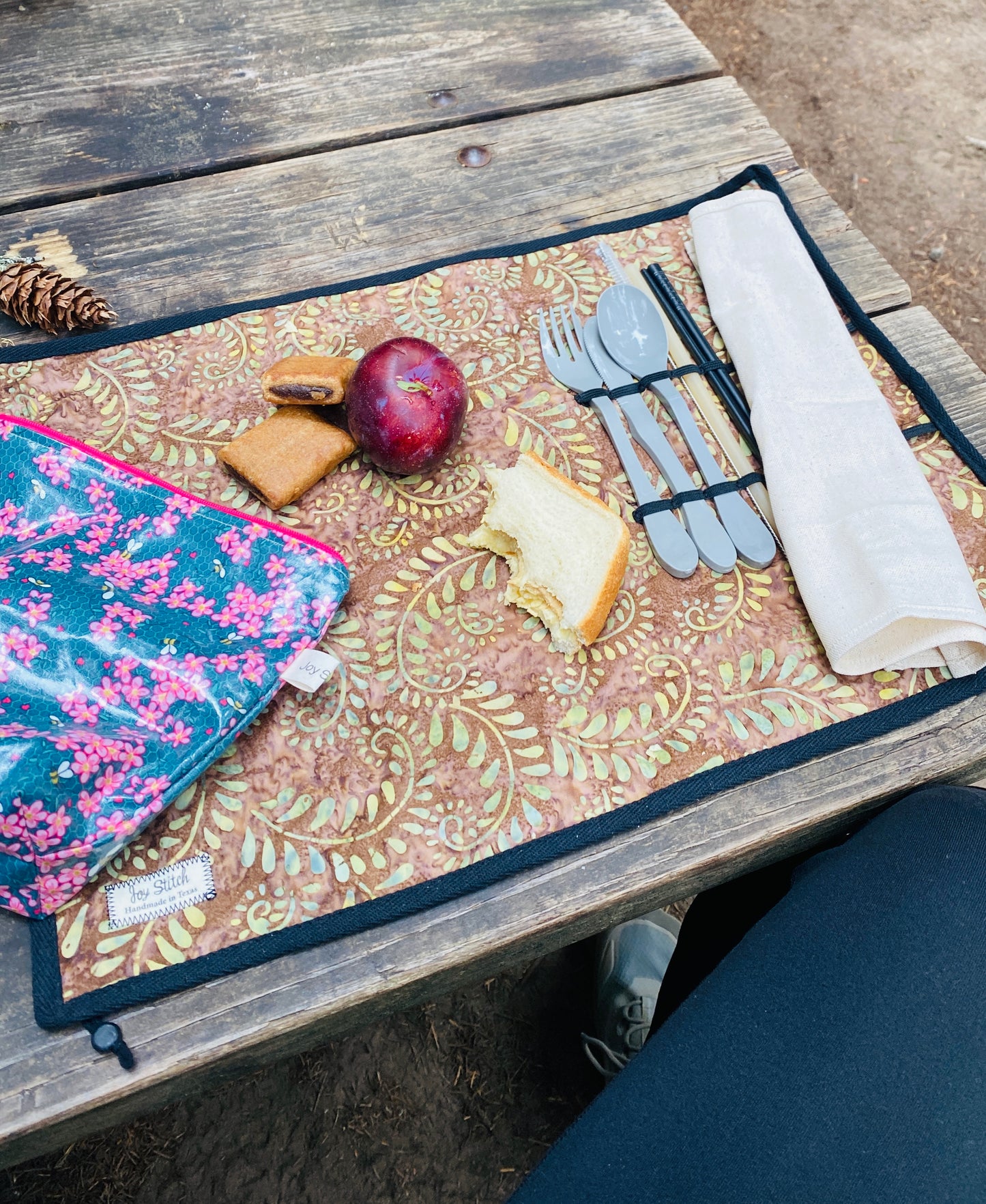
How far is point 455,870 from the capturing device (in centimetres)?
71

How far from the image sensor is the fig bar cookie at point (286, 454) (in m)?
0.85

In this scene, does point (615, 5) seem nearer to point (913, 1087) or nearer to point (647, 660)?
point (647, 660)

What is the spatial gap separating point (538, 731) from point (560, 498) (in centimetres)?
25

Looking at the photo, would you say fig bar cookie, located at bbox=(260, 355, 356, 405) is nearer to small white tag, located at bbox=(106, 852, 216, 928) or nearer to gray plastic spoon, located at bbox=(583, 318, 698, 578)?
gray plastic spoon, located at bbox=(583, 318, 698, 578)

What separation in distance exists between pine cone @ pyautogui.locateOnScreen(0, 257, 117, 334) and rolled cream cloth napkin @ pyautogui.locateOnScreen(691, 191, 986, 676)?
0.74 m

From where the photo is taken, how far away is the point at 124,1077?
0.64 meters

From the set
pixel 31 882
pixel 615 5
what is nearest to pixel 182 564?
pixel 31 882

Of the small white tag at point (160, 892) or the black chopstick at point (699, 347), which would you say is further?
the black chopstick at point (699, 347)

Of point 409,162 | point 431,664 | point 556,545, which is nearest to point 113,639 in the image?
point 431,664

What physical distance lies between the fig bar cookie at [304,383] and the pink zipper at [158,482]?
13 centimetres

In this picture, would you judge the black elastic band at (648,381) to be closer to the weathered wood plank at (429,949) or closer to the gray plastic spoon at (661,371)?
the gray plastic spoon at (661,371)

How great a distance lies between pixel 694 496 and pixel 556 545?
0.17m

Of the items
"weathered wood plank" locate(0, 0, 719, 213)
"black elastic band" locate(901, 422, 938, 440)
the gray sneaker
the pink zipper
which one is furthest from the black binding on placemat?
the gray sneaker

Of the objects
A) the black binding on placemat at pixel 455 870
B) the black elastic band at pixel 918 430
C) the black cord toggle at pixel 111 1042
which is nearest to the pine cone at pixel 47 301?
the black binding on placemat at pixel 455 870
